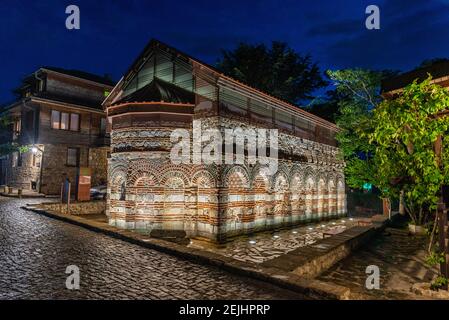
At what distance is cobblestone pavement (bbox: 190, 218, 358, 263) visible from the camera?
9.59 m

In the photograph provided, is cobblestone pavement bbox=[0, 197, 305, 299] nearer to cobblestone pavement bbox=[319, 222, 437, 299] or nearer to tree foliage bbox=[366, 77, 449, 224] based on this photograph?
cobblestone pavement bbox=[319, 222, 437, 299]

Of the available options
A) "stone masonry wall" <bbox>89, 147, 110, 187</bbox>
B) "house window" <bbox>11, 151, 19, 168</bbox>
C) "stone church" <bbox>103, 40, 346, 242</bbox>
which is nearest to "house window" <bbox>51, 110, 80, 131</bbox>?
"stone masonry wall" <bbox>89, 147, 110, 187</bbox>

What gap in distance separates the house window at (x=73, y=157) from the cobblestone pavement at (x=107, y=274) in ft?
57.4

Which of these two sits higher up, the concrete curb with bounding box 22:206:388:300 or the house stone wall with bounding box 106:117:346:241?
the house stone wall with bounding box 106:117:346:241

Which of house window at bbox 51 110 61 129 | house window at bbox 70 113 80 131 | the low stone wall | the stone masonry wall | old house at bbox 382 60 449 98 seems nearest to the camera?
old house at bbox 382 60 449 98

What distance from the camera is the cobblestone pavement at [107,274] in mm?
5082

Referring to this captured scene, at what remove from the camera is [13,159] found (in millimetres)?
27250

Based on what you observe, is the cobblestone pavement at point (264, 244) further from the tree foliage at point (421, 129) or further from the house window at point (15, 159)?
the house window at point (15, 159)

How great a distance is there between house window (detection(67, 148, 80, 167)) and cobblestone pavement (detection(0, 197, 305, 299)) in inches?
689

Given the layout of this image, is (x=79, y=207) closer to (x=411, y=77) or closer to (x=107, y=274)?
(x=107, y=274)

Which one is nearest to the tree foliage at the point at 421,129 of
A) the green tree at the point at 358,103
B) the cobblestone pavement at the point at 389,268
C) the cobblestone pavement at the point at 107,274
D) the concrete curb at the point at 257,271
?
the cobblestone pavement at the point at 389,268

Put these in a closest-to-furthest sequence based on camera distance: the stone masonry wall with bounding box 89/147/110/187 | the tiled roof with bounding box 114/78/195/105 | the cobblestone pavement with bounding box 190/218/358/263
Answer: the cobblestone pavement with bounding box 190/218/358/263, the tiled roof with bounding box 114/78/195/105, the stone masonry wall with bounding box 89/147/110/187

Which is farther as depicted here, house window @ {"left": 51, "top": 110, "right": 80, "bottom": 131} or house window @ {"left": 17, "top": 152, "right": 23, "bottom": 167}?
house window @ {"left": 17, "top": 152, "right": 23, "bottom": 167}
